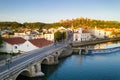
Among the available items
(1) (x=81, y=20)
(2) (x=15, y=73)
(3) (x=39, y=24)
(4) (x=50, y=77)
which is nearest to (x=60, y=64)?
(4) (x=50, y=77)

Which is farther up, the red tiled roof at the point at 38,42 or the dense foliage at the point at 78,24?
the dense foliage at the point at 78,24

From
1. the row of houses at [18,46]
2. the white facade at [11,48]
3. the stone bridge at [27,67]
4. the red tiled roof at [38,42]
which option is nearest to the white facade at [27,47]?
the row of houses at [18,46]

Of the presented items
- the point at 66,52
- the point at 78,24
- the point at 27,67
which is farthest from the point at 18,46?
the point at 78,24

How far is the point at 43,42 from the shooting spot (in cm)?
5409

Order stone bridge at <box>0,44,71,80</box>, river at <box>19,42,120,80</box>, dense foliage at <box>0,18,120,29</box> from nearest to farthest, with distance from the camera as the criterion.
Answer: stone bridge at <box>0,44,71,80</box>
river at <box>19,42,120,80</box>
dense foliage at <box>0,18,120,29</box>

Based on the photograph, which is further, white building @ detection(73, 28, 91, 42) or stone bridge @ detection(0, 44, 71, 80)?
white building @ detection(73, 28, 91, 42)

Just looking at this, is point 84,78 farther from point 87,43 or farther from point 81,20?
point 81,20

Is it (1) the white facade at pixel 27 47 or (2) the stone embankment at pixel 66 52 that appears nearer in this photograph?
(1) the white facade at pixel 27 47

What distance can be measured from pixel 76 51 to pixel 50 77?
88.5 ft

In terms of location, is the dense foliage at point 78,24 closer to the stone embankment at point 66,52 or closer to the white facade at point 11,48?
the stone embankment at point 66,52

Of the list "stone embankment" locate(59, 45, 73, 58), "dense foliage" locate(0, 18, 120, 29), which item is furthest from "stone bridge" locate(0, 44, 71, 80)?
"dense foliage" locate(0, 18, 120, 29)

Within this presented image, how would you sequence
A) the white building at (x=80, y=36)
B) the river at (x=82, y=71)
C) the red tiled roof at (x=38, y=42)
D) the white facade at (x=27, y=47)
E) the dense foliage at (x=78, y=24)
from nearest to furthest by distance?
the river at (x=82, y=71), the white facade at (x=27, y=47), the red tiled roof at (x=38, y=42), the white building at (x=80, y=36), the dense foliage at (x=78, y=24)

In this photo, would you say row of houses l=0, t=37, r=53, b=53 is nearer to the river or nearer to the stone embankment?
the stone embankment

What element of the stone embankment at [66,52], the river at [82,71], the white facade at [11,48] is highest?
the white facade at [11,48]
